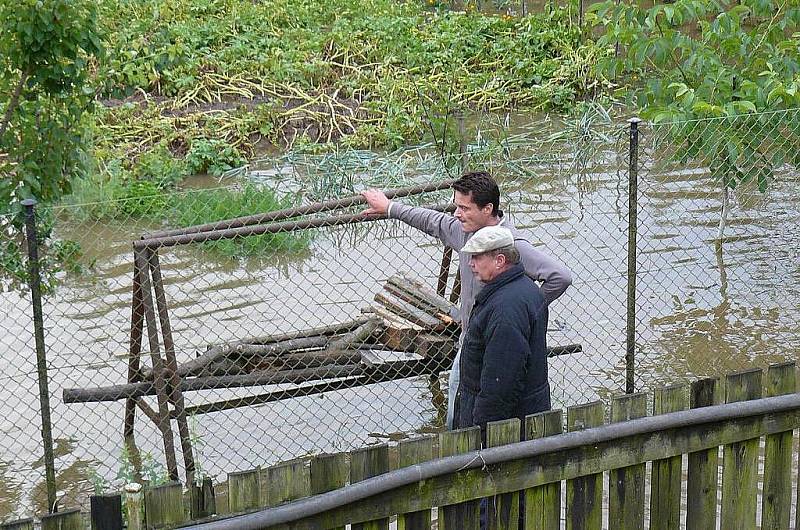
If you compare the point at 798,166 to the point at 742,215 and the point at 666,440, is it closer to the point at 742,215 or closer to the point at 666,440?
the point at 742,215

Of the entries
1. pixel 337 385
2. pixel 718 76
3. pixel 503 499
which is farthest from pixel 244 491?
pixel 718 76

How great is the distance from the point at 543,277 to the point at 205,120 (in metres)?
9.11

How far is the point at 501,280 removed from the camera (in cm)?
471

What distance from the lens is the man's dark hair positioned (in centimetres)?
516

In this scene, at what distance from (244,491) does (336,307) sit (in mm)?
4920

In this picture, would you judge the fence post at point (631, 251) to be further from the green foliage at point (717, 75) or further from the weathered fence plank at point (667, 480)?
the weathered fence plank at point (667, 480)

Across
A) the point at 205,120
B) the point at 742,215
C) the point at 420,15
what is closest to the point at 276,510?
the point at 742,215

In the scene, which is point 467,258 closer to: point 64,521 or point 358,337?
point 358,337

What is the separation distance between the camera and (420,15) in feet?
59.0

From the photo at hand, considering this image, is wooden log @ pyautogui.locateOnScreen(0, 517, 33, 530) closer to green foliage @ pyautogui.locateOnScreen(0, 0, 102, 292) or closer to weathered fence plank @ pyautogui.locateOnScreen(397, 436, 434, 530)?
weathered fence plank @ pyautogui.locateOnScreen(397, 436, 434, 530)

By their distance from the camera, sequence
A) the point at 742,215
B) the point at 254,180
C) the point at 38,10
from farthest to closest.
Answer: the point at 254,180 → the point at 742,215 → the point at 38,10

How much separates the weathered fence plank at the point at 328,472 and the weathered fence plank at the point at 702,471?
151 cm

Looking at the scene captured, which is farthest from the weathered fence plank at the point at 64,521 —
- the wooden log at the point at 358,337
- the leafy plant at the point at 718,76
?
the leafy plant at the point at 718,76

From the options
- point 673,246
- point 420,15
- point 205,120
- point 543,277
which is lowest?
point 543,277
